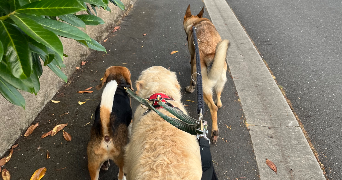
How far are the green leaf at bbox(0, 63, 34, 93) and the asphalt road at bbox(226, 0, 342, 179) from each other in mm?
3529

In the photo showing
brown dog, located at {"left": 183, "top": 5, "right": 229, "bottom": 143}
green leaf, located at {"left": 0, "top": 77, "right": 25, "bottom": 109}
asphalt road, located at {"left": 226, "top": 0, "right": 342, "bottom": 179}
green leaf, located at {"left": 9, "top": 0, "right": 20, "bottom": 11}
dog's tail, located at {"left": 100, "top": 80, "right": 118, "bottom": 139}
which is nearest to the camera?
green leaf, located at {"left": 9, "top": 0, "right": 20, "bottom": 11}

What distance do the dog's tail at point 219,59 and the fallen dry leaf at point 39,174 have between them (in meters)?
2.62

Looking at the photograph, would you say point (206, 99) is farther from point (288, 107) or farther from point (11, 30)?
point (11, 30)

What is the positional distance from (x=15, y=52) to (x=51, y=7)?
271mm

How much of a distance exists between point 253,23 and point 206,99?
4.19 meters

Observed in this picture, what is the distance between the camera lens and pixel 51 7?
922 mm

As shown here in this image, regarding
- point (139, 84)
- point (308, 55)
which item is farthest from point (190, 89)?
point (308, 55)

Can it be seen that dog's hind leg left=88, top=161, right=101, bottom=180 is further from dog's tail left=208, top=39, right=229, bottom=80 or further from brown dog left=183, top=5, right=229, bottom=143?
dog's tail left=208, top=39, right=229, bottom=80

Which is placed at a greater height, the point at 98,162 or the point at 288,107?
the point at 98,162

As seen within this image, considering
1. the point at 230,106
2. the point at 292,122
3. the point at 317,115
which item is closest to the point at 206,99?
the point at 230,106

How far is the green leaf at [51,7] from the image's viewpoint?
91 cm

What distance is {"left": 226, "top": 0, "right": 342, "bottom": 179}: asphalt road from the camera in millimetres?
3189

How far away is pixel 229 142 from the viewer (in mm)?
3045

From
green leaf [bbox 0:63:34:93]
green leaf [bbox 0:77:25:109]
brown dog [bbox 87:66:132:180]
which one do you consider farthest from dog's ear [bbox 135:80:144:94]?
green leaf [bbox 0:63:34:93]
